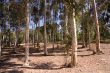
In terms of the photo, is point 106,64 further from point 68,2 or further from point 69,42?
point 68,2

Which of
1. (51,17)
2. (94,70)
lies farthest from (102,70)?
(51,17)

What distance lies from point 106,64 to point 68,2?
5228 mm

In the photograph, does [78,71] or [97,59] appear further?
[97,59]

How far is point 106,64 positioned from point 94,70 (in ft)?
5.96

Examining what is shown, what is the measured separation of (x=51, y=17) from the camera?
40.0m

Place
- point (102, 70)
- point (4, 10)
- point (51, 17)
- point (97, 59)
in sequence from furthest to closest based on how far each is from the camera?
point (51, 17)
point (4, 10)
point (97, 59)
point (102, 70)

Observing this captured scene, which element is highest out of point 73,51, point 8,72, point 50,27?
point 50,27

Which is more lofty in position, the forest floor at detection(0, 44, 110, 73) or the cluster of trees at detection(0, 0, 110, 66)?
the cluster of trees at detection(0, 0, 110, 66)

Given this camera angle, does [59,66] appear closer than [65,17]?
Yes

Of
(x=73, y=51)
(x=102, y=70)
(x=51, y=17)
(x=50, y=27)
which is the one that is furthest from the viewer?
(x=51, y=17)

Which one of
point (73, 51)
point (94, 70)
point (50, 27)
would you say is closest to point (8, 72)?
point (73, 51)

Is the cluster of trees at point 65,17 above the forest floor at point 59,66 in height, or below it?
above

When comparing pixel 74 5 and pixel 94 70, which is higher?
pixel 74 5

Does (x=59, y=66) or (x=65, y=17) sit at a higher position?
(x=65, y=17)
